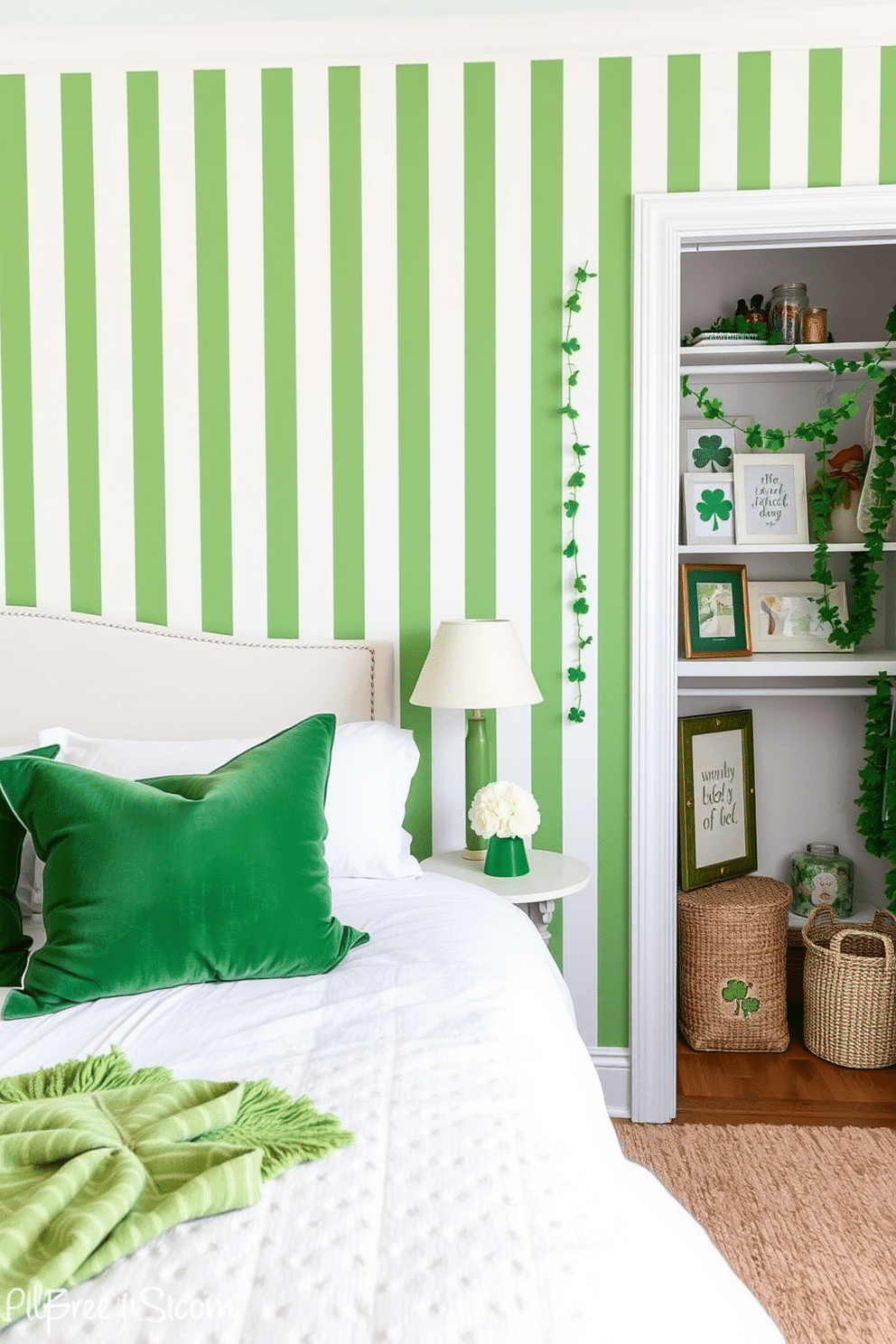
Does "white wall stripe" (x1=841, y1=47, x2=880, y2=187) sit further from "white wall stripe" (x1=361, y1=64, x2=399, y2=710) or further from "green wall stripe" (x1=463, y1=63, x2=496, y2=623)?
"white wall stripe" (x1=361, y1=64, x2=399, y2=710)

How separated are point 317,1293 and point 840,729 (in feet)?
9.24

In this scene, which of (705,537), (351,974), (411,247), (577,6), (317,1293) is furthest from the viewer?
(705,537)

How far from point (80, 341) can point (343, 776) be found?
1327mm

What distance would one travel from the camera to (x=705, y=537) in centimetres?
321

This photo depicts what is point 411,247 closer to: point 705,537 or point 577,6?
point 577,6

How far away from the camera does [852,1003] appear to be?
9.43 feet

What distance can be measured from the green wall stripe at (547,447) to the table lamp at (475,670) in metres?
0.21

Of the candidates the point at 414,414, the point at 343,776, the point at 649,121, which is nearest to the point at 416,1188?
the point at 343,776

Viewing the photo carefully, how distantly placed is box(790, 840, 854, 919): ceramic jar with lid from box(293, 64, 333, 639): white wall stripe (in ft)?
5.48

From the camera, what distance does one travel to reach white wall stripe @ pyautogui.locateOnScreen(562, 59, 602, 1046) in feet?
8.43

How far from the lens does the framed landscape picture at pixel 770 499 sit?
10.6ft

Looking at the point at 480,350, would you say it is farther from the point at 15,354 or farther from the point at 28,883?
the point at 28,883

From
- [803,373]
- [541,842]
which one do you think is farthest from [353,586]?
[803,373]

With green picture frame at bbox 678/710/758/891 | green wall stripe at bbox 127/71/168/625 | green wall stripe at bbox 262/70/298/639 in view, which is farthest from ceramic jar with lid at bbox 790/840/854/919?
green wall stripe at bbox 127/71/168/625
